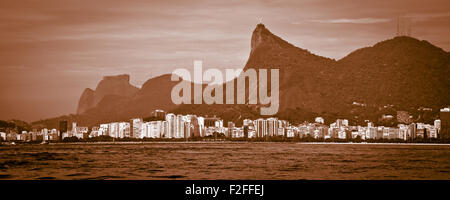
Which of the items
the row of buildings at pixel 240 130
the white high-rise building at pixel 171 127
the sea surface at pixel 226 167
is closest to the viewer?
the sea surface at pixel 226 167

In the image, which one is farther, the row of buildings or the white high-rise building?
the white high-rise building

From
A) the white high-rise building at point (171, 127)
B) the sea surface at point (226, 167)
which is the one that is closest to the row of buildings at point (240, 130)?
the white high-rise building at point (171, 127)

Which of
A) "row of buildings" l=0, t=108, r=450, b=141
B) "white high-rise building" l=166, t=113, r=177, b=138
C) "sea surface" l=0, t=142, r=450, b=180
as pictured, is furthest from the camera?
"white high-rise building" l=166, t=113, r=177, b=138

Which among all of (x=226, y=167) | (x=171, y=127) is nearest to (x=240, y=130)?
(x=171, y=127)

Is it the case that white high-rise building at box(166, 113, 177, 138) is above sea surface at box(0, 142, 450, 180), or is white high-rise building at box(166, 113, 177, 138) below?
above

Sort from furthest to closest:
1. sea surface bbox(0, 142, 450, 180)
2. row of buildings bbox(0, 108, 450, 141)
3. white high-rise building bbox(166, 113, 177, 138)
Answer: white high-rise building bbox(166, 113, 177, 138) < row of buildings bbox(0, 108, 450, 141) < sea surface bbox(0, 142, 450, 180)

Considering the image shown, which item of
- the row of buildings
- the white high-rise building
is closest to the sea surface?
the row of buildings

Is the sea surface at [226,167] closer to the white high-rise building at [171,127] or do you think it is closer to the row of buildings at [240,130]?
the row of buildings at [240,130]

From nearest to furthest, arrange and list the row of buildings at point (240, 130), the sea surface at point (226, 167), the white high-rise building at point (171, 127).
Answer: the sea surface at point (226, 167) → the row of buildings at point (240, 130) → the white high-rise building at point (171, 127)

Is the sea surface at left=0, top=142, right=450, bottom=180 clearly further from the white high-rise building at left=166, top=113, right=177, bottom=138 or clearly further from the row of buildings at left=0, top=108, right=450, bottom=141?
the white high-rise building at left=166, top=113, right=177, bottom=138
